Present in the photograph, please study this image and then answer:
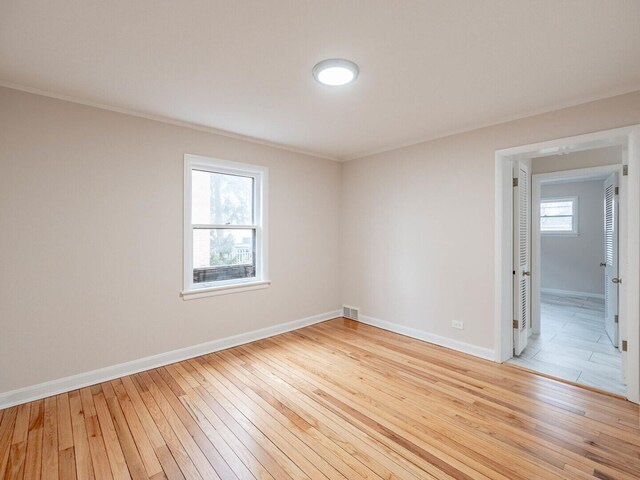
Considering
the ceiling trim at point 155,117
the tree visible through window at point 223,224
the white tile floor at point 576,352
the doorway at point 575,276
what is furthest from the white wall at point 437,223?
the tree visible through window at point 223,224

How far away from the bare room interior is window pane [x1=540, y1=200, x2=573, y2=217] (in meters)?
3.22

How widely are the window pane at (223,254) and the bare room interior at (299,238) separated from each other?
Result: 30 mm

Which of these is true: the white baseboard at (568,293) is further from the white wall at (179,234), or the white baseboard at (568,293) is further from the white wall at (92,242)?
the white wall at (92,242)

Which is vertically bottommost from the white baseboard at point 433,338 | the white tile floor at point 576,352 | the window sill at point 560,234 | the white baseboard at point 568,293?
the white tile floor at point 576,352

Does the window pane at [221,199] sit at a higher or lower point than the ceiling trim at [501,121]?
lower

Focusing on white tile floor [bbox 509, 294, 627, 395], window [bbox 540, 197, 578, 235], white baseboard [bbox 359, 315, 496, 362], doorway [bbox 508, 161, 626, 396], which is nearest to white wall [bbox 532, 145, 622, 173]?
doorway [bbox 508, 161, 626, 396]

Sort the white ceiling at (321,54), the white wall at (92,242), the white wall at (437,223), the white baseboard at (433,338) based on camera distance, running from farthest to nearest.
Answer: the white baseboard at (433,338) → the white wall at (437,223) → the white wall at (92,242) → the white ceiling at (321,54)

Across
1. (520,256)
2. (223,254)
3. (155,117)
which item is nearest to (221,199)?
(223,254)

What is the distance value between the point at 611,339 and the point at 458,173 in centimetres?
287

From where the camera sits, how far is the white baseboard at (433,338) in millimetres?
3426

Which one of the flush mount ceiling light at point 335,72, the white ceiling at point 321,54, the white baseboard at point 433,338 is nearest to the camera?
the white ceiling at point 321,54

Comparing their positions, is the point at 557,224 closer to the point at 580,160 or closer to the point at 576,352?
the point at 580,160

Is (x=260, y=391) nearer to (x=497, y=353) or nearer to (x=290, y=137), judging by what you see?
(x=497, y=353)

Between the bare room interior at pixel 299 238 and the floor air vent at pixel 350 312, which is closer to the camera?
the bare room interior at pixel 299 238
